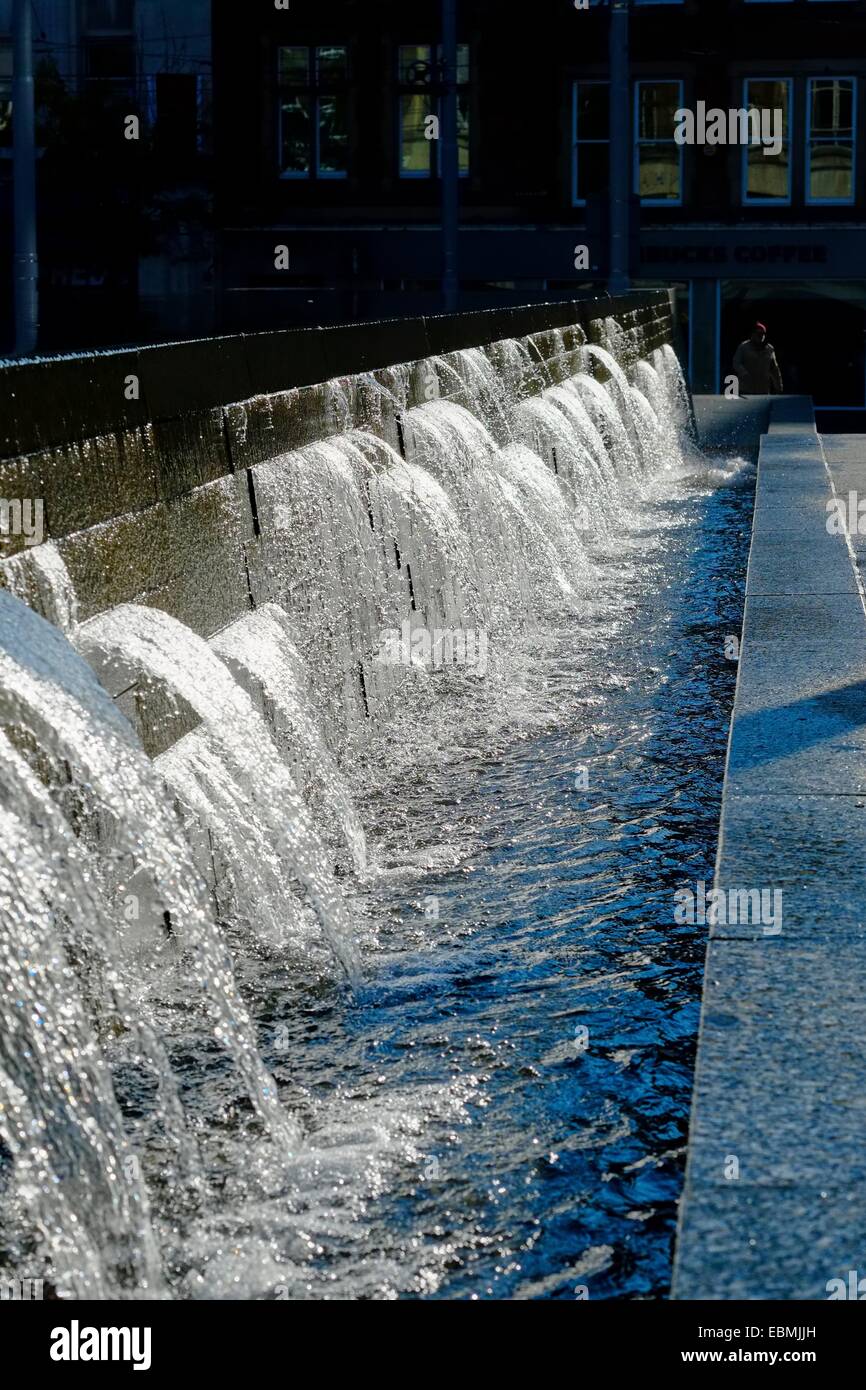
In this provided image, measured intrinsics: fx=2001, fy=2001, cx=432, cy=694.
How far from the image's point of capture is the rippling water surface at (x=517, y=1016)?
12.8 ft

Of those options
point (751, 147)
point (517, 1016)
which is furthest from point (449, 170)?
point (517, 1016)

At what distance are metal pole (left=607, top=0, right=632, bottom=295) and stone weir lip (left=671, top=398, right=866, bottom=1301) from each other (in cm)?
2185

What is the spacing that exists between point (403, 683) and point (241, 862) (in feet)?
10.8

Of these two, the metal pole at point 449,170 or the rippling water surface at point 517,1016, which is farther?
the metal pole at point 449,170

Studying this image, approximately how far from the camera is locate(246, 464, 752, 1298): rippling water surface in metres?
3.89

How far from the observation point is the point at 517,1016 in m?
4.99

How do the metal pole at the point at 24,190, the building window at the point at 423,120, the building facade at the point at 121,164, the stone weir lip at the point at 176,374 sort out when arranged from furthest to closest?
the building facade at the point at 121,164 < the building window at the point at 423,120 < the metal pole at the point at 24,190 < the stone weir lip at the point at 176,374

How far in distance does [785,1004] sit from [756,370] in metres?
26.2

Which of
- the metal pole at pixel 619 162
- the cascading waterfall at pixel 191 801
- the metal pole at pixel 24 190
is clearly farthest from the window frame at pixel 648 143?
the cascading waterfall at pixel 191 801

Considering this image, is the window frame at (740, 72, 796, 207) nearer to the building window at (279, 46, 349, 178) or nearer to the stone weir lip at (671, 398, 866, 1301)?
the building window at (279, 46, 349, 178)

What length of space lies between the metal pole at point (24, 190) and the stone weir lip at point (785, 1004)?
16.5m

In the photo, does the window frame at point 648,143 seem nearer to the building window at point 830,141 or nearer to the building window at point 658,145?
the building window at point 658,145

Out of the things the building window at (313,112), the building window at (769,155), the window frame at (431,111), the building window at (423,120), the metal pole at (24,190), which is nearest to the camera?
the metal pole at (24,190)

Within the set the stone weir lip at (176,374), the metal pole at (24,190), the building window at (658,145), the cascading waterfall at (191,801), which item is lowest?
Result: the cascading waterfall at (191,801)
